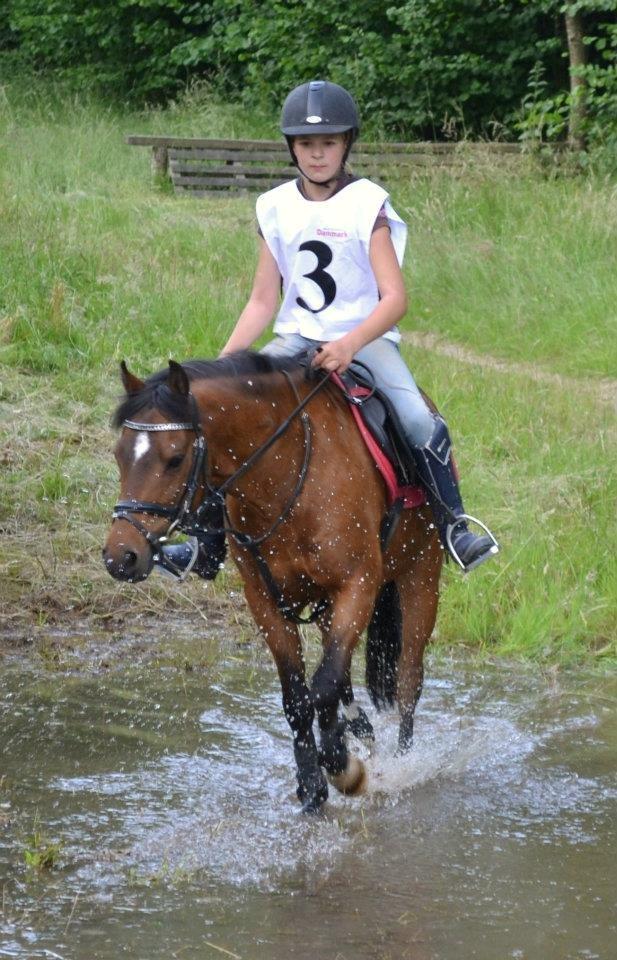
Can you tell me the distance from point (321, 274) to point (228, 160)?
44.0 feet

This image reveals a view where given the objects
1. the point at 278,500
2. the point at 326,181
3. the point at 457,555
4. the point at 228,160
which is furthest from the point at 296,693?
the point at 228,160

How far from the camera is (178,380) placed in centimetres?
456

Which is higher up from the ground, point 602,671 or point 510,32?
point 510,32

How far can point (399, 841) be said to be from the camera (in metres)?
5.20

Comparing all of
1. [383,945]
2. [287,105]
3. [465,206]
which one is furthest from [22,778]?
[465,206]

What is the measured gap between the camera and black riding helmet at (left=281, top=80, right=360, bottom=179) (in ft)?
17.6

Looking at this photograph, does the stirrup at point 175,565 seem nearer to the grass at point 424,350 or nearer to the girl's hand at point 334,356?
the girl's hand at point 334,356

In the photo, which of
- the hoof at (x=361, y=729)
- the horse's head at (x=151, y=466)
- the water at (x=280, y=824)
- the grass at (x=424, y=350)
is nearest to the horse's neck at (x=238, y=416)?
the horse's head at (x=151, y=466)

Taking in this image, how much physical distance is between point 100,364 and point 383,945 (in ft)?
22.8

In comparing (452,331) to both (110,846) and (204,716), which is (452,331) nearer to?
(204,716)

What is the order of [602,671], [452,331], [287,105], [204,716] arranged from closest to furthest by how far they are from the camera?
[287,105]
[204,716]
[602,671]
[452,331]

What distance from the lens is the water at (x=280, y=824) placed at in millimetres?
4301

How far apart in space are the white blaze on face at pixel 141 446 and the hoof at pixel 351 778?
1.69m

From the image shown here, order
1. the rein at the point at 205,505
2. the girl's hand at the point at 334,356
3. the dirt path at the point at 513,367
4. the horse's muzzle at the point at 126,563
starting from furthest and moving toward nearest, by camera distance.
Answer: the dirt path at the point at 513,367 → the girl's hand at the point at 334,356 → the rein at the point at 205,505 → the horse's muzzle at the point at 126,563
